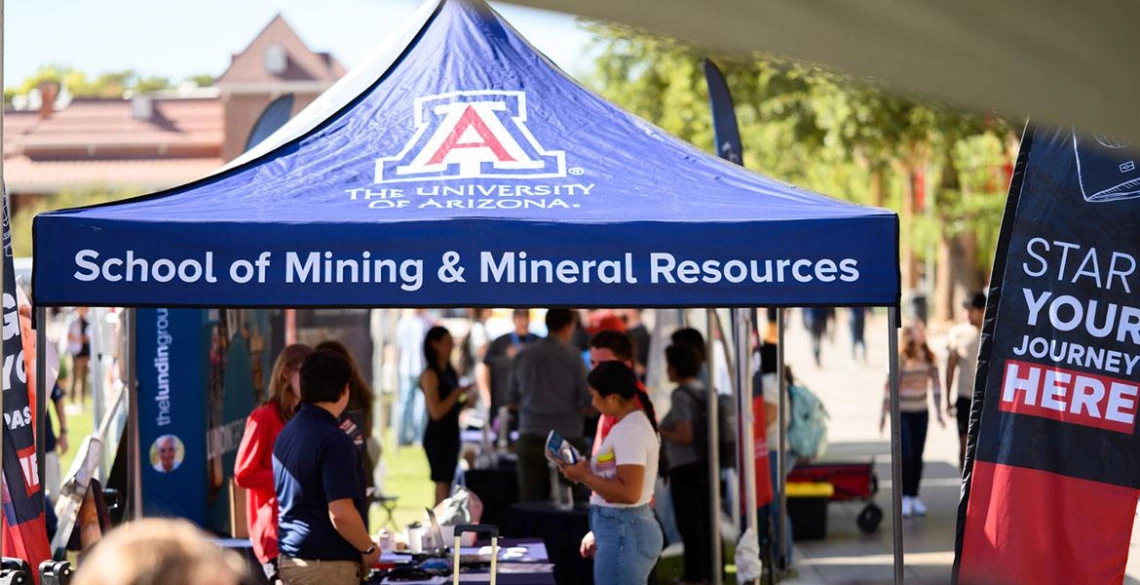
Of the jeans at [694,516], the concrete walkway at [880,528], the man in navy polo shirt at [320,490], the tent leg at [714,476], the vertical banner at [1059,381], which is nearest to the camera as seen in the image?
the man in navy polo shirt at [320,490]

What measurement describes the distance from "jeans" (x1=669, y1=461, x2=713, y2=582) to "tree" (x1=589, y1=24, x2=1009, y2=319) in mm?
2880

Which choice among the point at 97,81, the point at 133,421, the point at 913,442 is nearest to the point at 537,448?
the point at 133,421

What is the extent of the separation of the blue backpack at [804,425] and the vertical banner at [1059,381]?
198 inches

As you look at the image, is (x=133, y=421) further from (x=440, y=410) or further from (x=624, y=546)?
(x=624, y=546)

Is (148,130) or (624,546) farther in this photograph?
(148,130)

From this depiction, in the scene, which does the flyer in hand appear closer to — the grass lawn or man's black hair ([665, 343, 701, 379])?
man's black hair ([665, 343, 701, 379])

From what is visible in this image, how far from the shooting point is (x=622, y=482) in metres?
6.67

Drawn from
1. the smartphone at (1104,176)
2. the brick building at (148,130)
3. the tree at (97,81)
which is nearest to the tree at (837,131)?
the smartphone at (1104,176)

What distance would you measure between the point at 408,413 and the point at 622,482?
12.7 metres

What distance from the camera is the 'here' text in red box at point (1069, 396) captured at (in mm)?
6227

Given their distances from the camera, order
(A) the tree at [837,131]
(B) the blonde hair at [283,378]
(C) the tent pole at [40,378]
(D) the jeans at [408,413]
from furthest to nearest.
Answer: (A) the tree at [837,131], (D) the jeans at [408,413], (B) the blonde hair at [283,378], (C) the tent pole at [40,378]

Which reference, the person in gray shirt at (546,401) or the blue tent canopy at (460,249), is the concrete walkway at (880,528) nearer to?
the person in gray shirt at (546,401)

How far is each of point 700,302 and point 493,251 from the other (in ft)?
2.64

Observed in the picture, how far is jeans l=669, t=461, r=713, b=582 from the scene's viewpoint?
393 inches
